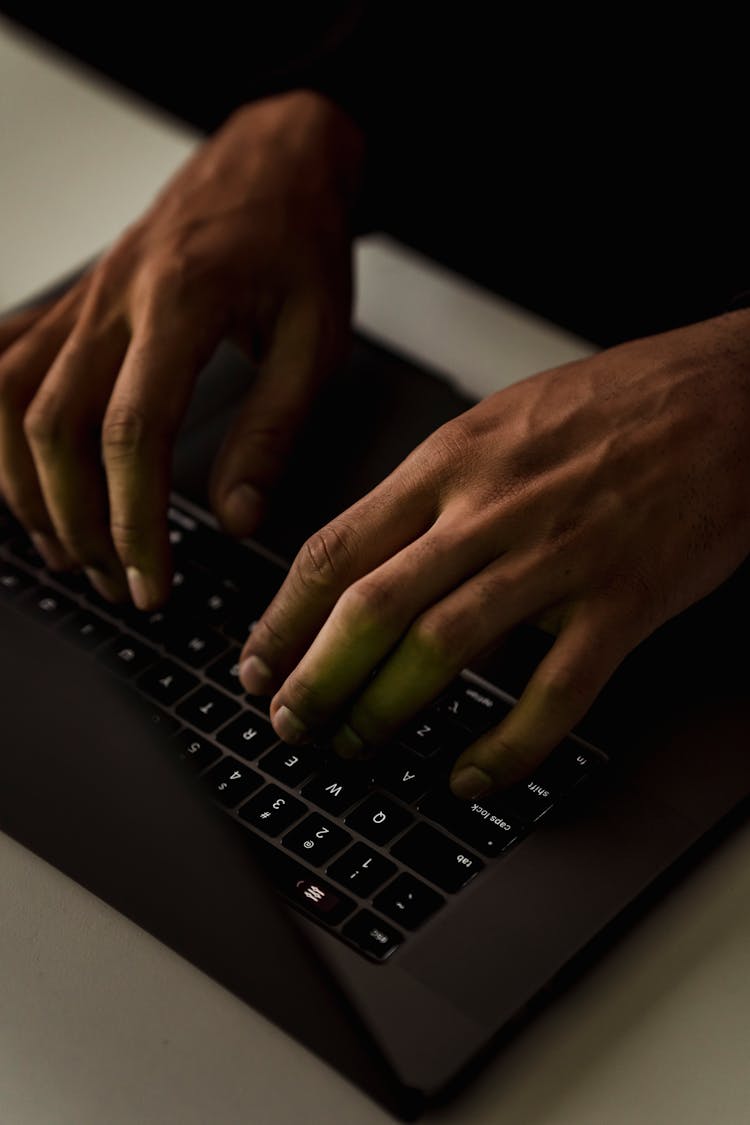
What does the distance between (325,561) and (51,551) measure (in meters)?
0.19

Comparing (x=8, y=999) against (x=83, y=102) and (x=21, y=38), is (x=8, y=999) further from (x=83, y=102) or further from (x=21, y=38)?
(x=21, y=38)

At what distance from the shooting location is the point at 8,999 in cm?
49

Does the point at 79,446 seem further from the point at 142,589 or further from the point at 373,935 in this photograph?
the point at 373,935

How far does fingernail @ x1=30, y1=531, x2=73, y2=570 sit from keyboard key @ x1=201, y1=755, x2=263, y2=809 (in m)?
0.17

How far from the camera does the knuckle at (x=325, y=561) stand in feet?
1.80

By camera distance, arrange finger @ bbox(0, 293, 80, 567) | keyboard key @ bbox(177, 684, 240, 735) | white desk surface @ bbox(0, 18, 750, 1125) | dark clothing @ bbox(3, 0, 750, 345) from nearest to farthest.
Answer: white desk surface @ bbox(0, 18, 750, 1125) → keyboard key @ bbox(177, 684, 240, 735) → finger @ bbox(0, 293, 80, 567) → dark clothing @ bbox(3, 0, 750, 345)

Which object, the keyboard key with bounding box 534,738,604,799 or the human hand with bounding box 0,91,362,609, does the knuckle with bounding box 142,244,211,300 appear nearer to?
the human hand with bounding box 0,91,362,609

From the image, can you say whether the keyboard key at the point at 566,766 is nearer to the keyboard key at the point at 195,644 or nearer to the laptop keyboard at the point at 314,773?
the laptop keyboard at the point at 314,773

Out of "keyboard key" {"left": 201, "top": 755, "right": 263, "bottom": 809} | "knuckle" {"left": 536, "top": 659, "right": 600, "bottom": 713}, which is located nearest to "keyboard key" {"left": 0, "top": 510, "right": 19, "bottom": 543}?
"keyboard key" {"left": 201, "top": 755, "right": 263, "bottom": 809}

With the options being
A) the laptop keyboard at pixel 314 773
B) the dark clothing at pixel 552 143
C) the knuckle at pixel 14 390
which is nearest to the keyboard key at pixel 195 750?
the laptop keyboard at pixel 314 773

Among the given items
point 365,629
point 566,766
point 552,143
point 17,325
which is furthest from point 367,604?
point 552,143

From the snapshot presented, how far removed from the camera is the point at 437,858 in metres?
0.51

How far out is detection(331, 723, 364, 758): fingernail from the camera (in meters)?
0.53

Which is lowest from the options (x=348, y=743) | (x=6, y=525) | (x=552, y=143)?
(x=6, y=525)
